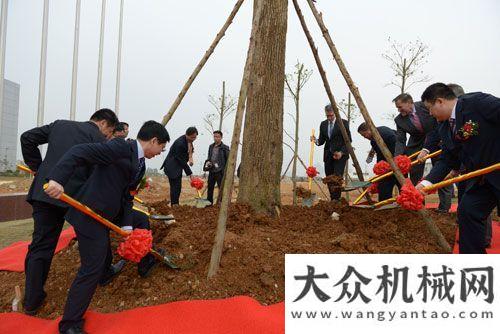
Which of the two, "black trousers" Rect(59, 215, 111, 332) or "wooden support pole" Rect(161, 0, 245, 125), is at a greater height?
"wooden support pole" Rect(161, 0, 245, 125)

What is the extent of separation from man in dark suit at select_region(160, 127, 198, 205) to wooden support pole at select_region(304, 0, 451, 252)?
3.02m

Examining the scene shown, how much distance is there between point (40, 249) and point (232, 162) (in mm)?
1622

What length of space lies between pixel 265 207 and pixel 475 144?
199 cm

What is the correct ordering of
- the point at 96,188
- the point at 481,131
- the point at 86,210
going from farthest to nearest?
1. the point at 481,131
2. the point at 96,188
3. the point at 86,210

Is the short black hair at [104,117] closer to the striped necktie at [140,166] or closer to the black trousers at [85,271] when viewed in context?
the striped necktie at [140,166]

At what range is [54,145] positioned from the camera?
2873 millimetres

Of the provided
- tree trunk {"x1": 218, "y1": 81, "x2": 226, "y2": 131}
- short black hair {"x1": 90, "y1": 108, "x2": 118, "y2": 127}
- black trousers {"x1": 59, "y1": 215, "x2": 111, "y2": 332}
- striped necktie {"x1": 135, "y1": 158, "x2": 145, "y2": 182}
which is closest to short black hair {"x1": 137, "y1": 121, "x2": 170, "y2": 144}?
striped necktie {"x1": 135, "y1": 158, "x2": 145, "y2": 182}

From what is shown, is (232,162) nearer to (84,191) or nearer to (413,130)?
(84,191)

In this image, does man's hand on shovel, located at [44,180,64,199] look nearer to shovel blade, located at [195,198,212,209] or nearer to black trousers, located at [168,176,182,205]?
shovel blade, located at [195,198,212,209]

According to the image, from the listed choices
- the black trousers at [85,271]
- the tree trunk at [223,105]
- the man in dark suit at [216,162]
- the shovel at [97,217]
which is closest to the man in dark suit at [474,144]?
the shovel at [97,217]

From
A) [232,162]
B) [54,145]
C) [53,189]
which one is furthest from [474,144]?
[54,145]

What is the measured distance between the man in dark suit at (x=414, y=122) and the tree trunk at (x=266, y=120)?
165cm

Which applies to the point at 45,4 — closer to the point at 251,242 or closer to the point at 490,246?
the point at 251,242

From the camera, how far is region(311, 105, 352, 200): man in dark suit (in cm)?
568
